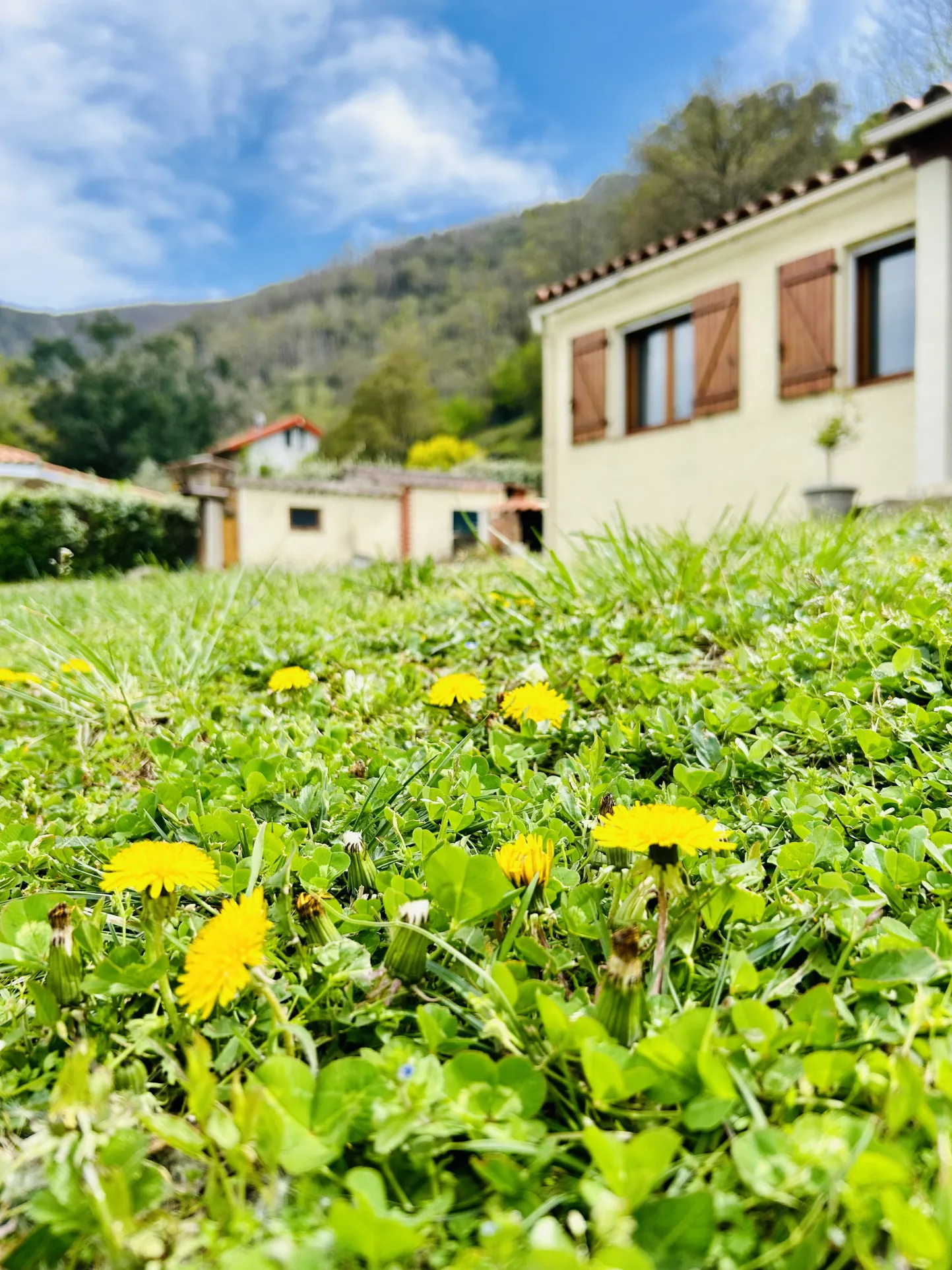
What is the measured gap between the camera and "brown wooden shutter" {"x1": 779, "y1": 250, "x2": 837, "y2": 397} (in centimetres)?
745

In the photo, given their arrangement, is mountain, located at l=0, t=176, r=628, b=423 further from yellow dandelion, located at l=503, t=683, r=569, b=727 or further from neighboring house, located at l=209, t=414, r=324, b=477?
yellow dandelion, located at l=503, t=683, r=569, b=727

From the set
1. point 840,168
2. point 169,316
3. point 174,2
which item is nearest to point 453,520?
point 174,2

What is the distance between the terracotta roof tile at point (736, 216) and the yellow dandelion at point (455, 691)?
716 cm

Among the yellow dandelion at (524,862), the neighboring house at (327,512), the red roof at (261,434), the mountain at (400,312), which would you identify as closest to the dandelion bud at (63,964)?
the yellow dandelion at (524,862)

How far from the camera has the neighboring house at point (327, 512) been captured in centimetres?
1825

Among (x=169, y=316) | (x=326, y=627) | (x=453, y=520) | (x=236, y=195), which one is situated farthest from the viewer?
(x=169, y=316)

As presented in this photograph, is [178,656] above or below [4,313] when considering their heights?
below

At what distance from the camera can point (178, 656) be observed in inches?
80.0

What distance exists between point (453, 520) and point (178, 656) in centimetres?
1914

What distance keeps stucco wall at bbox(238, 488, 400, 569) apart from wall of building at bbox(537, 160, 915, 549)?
897cm

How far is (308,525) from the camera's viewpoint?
19.1 m

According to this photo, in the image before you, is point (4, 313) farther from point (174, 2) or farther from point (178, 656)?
point (178, 656)

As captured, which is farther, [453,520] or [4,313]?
[4,313]

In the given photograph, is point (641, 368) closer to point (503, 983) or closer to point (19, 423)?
point (503, 983)
